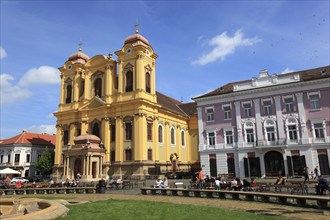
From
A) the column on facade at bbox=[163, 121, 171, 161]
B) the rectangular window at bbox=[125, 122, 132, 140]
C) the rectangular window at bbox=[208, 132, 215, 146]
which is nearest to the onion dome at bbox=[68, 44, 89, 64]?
the rectangular window at bbox=[125, 122, 132, 140]

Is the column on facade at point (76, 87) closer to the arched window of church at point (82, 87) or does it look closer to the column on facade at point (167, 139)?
the arched window of church at point (82, 87)

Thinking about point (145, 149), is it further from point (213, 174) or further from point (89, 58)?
point (89, 58)

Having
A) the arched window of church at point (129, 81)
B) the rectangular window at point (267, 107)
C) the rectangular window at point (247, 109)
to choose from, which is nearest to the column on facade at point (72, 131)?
the arched window of church at point (129, 81)

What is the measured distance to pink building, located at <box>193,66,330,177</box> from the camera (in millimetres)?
31891

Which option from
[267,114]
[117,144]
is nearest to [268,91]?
[267,114]

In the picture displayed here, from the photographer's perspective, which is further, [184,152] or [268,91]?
[184,152]

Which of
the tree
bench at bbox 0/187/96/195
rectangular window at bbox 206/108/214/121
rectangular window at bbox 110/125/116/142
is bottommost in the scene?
bench at bbox 0/187/96/195

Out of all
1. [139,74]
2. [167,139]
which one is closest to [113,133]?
[167,139]

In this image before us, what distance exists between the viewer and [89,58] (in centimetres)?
5350

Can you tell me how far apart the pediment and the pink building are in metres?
16.8

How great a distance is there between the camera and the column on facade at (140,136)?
41.2 m

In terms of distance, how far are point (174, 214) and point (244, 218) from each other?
8.81ft

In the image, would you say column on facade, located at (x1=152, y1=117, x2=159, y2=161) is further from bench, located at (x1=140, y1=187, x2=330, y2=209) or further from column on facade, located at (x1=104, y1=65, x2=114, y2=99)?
bench, located at (x1=140, y1=187, x2=330, y2=209)

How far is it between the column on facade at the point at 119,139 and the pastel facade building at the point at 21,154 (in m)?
29.7
